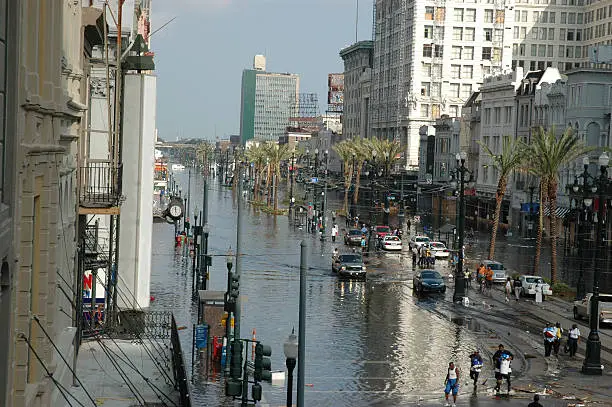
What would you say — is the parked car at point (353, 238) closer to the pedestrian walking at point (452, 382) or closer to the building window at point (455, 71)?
the pedestrian walking at point (452, 382)

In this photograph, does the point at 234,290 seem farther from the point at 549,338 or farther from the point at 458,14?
the point at 458,14

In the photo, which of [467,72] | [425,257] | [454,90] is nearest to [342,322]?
[425,257]

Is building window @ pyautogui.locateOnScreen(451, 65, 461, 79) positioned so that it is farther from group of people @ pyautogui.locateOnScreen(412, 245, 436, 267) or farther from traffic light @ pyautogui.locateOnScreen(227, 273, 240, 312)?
traffic light @ pyautogui.locateOnScreen(227, 273, 240, 312)

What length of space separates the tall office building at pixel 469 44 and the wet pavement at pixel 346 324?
308ft

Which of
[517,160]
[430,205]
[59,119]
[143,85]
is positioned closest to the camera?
[59,119]

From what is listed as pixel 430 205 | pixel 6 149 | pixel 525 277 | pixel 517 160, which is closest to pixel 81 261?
pixel 6 149

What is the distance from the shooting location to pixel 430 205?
487 ft

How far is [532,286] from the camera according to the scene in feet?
190

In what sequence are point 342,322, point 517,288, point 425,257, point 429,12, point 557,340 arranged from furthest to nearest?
point 429,12, point 425,257, point 517,288, point 342,322, point 557,340

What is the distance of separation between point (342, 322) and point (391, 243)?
39434mm

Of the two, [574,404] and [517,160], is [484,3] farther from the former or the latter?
[574,404]

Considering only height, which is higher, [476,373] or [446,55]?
[446,55]

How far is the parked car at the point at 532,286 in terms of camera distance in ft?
190

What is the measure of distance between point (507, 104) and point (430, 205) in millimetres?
30043
